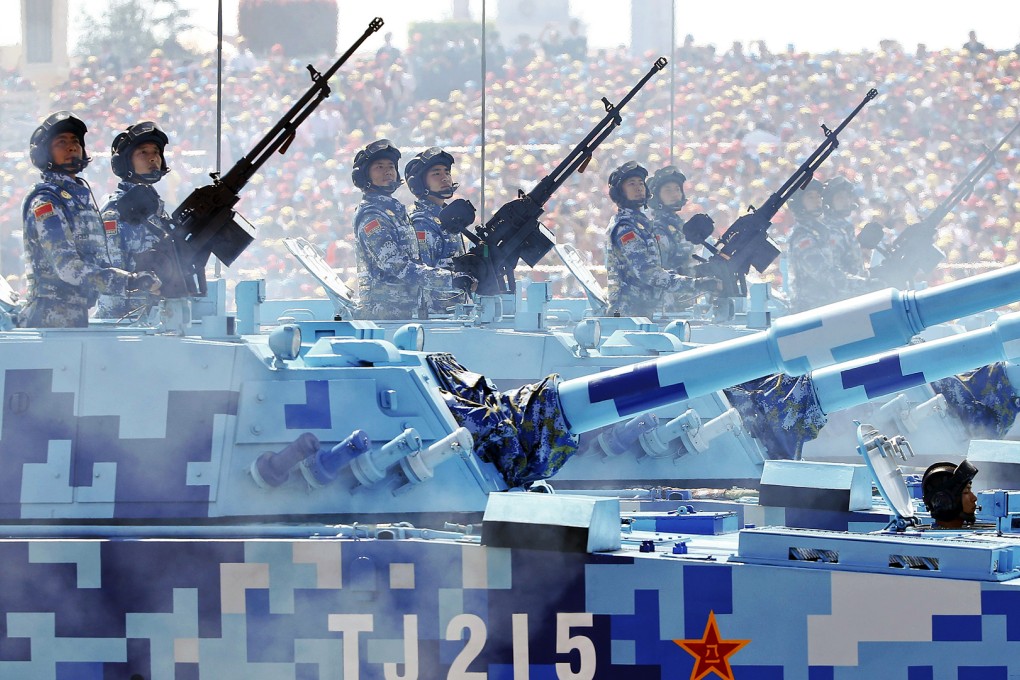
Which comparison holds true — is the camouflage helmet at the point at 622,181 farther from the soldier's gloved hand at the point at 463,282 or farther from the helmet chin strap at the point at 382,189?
the helmet chin strap at the point at 382,189

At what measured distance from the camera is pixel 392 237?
53.9ft

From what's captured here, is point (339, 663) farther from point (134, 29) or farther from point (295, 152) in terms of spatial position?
point (295, 152)

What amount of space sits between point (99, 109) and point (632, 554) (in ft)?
47.5

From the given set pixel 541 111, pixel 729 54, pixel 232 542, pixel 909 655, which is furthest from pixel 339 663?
pixel 729 54

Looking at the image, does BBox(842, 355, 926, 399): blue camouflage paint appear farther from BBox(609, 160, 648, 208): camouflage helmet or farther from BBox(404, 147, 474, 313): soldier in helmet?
BBox(609, 160, 648, 208): camouflage helmet

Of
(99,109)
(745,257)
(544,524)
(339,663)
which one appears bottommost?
(339,663)

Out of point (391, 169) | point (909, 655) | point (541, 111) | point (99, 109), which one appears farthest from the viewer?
point (541, 111)

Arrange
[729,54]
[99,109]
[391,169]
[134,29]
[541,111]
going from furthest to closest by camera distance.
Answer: [729,54] → [541,111] → [99,109] → [134,29] → [391,169]

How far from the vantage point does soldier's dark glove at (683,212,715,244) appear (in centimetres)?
1961

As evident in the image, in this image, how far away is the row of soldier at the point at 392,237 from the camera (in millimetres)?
11664

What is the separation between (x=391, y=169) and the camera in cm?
1648

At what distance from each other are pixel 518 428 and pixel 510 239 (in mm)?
7503

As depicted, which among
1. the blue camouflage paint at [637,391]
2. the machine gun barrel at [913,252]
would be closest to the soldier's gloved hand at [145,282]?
the blue camouflage paint at [637,391]

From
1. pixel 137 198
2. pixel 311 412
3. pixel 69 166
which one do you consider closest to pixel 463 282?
pixel 137 198
